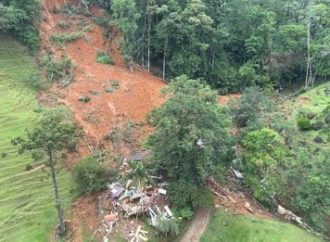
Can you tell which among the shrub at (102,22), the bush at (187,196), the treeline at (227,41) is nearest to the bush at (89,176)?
the bush at (187,196)

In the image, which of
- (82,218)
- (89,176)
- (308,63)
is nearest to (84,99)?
(89,176)

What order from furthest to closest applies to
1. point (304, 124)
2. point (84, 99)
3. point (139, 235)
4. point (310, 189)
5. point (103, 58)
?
point (103, 58)
point (304, 124)
point (84, 99)
point (310, 189)
point (139, 235)

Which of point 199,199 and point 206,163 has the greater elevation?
point 206,163

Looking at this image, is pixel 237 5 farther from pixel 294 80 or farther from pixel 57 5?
pixel 57 5

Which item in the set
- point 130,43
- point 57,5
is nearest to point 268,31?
point 130,43

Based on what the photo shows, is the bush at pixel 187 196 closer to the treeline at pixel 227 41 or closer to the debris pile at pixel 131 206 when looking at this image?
the debris pile at pixel 131 206

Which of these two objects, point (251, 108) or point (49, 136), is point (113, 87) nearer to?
point (251, 108)
